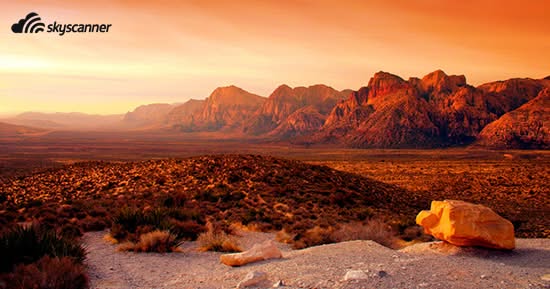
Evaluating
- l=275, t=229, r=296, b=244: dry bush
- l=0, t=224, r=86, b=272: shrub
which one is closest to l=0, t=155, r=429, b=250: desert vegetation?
l=275, t=229, r=296, b=244: dry bush

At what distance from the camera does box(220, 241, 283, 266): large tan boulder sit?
391 inches

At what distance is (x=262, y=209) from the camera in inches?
892

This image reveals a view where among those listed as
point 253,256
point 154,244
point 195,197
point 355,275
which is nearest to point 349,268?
point 355,275

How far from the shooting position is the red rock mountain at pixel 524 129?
11094 cm

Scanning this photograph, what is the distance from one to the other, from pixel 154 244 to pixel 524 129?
12576cm

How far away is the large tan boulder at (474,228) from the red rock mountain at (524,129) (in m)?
116

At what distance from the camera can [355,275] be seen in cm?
777

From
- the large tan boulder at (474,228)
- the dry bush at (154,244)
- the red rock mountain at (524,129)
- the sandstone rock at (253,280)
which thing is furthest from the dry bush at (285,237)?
the red rock mountain at (524,129)

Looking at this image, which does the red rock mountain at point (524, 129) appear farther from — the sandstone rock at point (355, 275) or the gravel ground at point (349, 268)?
the sandstone rock at point (355, 275)

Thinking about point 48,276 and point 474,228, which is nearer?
point 48,276

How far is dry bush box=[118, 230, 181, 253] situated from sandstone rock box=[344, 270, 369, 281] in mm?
6093

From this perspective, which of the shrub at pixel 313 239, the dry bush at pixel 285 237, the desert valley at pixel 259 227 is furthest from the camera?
the dry bush at pixel 285 237

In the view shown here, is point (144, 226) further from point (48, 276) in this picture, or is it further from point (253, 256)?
point (48, 276)

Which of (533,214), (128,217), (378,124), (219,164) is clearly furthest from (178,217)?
(378,124)
